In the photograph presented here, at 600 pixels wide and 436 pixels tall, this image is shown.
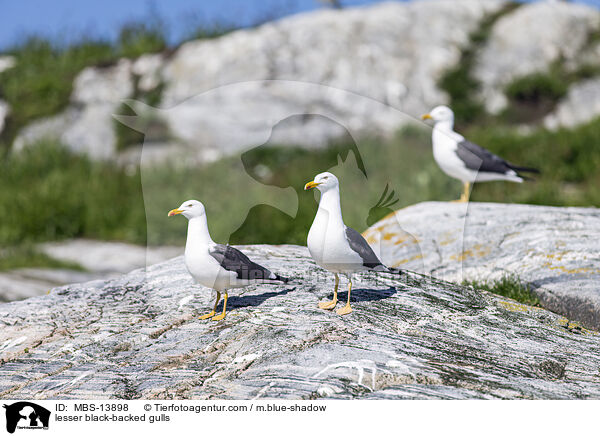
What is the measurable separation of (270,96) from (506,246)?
9.71ft

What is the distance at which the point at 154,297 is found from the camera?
5.15 meters

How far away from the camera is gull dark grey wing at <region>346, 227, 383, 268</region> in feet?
13.7

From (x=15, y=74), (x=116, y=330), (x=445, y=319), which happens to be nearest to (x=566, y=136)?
(x=445, y=319)

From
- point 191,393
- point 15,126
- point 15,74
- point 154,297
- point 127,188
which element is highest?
point 15,74

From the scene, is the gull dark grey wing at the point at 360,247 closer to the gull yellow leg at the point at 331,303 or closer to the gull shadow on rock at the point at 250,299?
the gull yellow leg at the point at 331,303

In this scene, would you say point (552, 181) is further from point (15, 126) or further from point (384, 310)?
point (15, 126)

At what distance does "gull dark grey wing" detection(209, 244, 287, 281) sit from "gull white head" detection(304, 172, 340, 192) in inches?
31.2

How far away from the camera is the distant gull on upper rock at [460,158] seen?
6566 mm

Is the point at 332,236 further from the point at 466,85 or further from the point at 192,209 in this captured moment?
the point at 466,85

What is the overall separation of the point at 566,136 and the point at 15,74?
14785 millimetres

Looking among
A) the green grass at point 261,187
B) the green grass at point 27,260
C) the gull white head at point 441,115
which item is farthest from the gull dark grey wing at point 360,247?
the green grass at point 27,260

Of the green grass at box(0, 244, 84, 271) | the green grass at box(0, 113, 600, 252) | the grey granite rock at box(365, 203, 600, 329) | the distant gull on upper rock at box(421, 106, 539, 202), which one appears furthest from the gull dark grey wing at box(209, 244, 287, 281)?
the green grass at box(0, 244, 84, 271)

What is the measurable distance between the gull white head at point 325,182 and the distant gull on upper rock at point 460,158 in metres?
2.35
